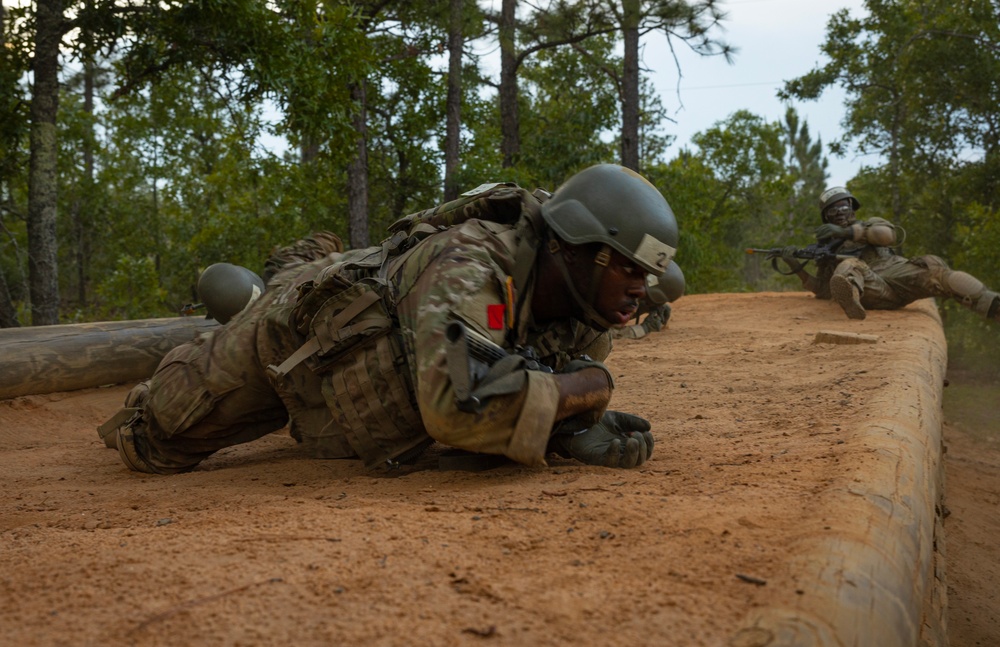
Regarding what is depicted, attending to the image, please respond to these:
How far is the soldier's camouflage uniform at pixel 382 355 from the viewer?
2926 millimetres

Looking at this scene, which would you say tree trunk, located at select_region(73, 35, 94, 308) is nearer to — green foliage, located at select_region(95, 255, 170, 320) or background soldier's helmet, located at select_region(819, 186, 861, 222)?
green foliage, located at select_region(95, 255, 170, 320)

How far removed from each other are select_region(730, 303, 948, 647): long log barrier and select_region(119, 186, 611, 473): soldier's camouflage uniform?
1.01 meters

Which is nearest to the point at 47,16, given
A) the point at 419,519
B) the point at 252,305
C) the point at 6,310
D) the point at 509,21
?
the point at 6,310

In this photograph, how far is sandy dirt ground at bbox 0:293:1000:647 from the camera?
174cm

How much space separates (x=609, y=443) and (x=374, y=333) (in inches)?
38.5

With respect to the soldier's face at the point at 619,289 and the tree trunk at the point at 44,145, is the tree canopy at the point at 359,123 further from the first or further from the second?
the soldier's face at the point at 619,289

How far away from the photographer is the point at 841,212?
408 inches

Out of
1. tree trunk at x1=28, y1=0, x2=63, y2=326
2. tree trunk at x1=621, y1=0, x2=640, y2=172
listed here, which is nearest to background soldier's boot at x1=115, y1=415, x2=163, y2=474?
tree trunk at x1=28, y1=0, x2=63, y2=326

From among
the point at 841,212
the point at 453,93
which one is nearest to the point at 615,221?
the point at 841,212

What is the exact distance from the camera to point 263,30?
24.7 ft

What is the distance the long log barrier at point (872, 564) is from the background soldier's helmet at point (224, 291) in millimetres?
3784

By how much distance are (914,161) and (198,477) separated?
15.2 meters

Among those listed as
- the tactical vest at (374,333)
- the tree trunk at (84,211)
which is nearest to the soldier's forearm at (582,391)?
the tactical vest at (374,333)

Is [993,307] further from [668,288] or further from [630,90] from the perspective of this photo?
[630,90]
